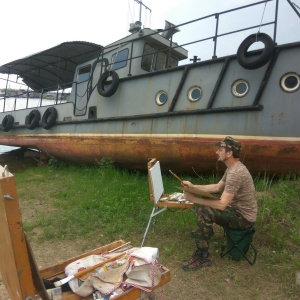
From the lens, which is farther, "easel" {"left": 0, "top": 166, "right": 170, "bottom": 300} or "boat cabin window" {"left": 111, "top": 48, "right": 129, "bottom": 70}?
"boat cabin window" {"left": 111, "top": 48, "right": 129, "bottom": 70}

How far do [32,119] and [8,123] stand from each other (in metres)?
1.78

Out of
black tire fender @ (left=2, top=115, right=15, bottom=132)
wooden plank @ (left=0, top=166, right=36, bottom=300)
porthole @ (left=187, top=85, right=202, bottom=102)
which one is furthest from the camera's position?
black tire fender @ (left=2, top=115, right=15, bottom=132)

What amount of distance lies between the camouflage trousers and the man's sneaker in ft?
0.43

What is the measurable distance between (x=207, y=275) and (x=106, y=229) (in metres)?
1.63

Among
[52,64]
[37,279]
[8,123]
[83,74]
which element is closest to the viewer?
[37,279]

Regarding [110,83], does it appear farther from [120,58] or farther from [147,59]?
[147,59]

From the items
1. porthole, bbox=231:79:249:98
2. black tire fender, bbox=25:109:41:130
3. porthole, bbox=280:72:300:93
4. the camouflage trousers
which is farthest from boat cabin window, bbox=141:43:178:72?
the camouflage trousers

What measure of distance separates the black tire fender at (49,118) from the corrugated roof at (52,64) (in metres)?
0.92

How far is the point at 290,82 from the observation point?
473cm

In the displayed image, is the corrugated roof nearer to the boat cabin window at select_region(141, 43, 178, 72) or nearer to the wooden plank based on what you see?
the boat cabin window at select_region(141, 43, 178, 72)

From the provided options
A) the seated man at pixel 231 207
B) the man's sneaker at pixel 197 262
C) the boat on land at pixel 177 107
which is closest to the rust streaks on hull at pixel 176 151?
the boat on land at pixel 177 107

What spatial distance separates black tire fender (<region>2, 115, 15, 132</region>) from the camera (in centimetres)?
1130

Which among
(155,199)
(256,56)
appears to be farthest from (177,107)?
(155,199)

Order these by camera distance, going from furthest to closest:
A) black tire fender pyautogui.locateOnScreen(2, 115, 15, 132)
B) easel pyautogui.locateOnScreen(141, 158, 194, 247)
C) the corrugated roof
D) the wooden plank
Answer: black tire fender pyautogui.locateOnScreen(2, 115, 15, 132) < the corrugated roof < easel pyautogui.locateOnScreen(141, 158, 194, 247) < the wooden plank
